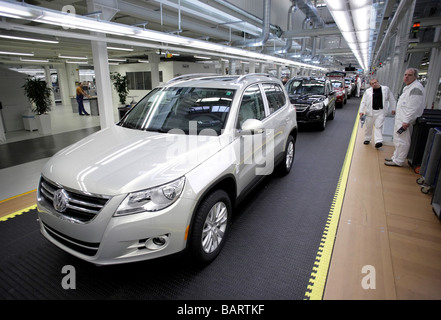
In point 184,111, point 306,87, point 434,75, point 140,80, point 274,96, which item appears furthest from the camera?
point 140,80

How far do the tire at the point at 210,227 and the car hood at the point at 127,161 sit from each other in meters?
0.40

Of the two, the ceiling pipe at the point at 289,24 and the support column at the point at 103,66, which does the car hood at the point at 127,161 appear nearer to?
the support column at the point at 103,66

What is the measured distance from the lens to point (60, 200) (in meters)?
2.13

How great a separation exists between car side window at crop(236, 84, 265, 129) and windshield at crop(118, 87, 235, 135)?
0.59 feet

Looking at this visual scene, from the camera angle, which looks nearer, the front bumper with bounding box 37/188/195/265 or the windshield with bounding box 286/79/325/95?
the front bumper with bounding box 37/188/195/265

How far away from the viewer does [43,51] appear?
48.2ft

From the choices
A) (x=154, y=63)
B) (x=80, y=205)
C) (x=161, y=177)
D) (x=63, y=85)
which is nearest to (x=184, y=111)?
(x=161, y=177)

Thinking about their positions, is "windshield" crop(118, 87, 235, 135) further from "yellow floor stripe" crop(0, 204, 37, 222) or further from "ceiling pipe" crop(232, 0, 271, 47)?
"ceiling pipe" crop(232, 0, 271, 47)

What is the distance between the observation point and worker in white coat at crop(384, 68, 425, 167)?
4805 millimetres

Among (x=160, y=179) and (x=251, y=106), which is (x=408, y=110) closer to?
(x=251, y=106)

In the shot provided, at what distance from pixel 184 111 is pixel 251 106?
0.86 metres

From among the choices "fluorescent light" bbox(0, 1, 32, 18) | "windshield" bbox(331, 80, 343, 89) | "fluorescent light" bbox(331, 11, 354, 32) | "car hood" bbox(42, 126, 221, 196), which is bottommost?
"car hood" bbox(42, 126, 221, 196)

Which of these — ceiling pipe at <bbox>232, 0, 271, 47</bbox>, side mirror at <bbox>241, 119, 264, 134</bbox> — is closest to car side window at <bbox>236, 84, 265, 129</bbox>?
side mirror at <bbox>241, 119, 264, 134</bbox>
